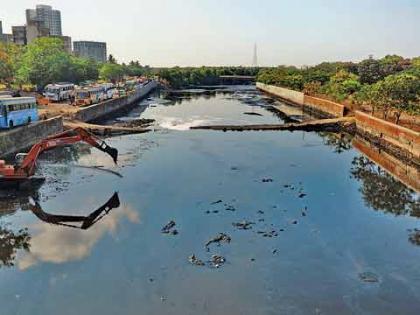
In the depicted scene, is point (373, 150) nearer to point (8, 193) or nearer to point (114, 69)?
point (8, 193)

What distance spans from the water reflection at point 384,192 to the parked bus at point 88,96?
34.2 m

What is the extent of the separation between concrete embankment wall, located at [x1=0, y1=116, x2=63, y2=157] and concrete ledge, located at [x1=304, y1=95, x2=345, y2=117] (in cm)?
3231

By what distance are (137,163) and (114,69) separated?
8620 cm

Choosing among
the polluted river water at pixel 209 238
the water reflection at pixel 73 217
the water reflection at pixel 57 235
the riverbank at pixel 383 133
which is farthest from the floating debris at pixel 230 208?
the riverbank at pixel 383 133

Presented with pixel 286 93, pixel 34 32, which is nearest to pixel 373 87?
pixel 286 93

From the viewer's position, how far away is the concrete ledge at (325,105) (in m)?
52.8

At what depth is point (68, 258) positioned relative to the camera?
50.8ft

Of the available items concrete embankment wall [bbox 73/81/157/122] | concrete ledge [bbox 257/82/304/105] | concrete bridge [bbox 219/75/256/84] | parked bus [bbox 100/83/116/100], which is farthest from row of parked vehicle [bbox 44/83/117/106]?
concrete bridge [bbox 219/75/256/84]

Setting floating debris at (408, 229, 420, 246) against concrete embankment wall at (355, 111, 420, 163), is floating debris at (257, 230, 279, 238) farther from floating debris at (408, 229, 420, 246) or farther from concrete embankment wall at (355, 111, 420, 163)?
concrete embankment wall at (355, 111, 420, 163)

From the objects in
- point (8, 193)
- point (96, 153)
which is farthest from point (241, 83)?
point (8, 193)

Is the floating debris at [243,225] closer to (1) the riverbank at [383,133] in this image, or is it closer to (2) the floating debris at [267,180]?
(2) the floating debris at [267,180]

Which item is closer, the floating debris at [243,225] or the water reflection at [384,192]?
the floating debris at [243,225]

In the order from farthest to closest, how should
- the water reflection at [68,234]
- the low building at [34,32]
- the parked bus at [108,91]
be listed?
the low building at [34,32], the parked bus at [108,91], the water reflection at [68,234]

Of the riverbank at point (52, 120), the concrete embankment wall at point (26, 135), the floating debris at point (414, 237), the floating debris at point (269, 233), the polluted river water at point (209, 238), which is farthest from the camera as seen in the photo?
the riverbank at point (52, 120)
